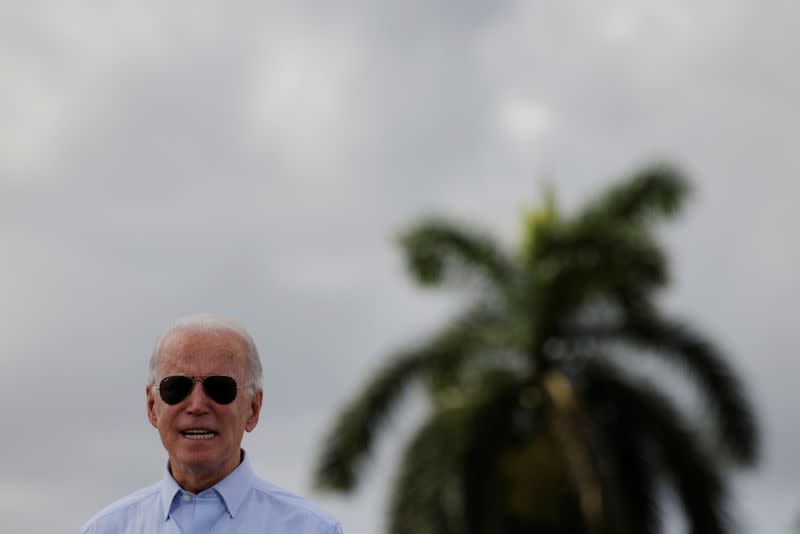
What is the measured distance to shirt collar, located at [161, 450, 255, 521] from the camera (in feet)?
15.7

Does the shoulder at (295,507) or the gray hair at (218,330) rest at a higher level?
the gray hair at (218,330)

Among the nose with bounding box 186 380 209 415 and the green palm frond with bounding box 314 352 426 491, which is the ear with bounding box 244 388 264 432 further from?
the green palm frond with bounding box 314 352 426 491

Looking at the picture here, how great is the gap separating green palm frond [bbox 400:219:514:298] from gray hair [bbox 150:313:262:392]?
19.8 m

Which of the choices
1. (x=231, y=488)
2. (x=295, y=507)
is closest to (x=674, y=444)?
(x=295, y=507)

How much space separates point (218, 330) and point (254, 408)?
0.31m

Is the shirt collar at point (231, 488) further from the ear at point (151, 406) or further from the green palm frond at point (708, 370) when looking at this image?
the green palm frond at point (708, 370)

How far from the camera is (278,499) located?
488 cm

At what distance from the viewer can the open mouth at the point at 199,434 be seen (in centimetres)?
474

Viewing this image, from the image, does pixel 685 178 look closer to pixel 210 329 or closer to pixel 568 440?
pixel 568 440

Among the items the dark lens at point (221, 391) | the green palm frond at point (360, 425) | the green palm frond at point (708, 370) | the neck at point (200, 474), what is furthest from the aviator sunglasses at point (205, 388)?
the green palm frond at point (708, 370)

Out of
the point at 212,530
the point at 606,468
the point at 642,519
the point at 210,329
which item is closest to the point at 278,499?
the point at 212,530

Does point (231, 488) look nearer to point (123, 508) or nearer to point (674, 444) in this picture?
point (123, 508)

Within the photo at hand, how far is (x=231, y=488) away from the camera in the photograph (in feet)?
15.8

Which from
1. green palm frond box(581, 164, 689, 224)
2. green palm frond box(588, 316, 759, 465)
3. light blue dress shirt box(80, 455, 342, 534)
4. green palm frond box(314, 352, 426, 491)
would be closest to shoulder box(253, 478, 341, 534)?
light blue dress shirt box(80, 455, 342, 534)
